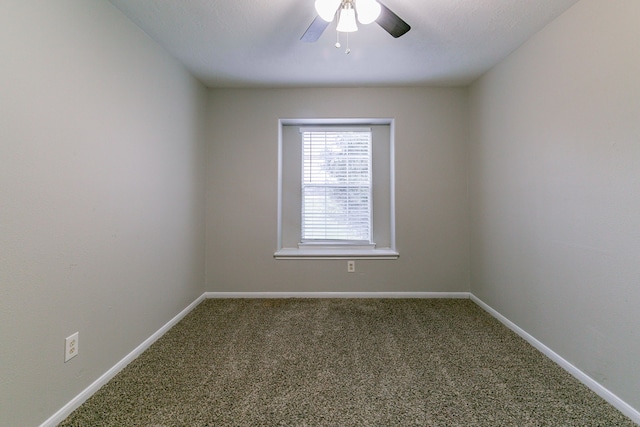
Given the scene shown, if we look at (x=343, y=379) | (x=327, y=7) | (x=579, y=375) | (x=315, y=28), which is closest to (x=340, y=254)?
(x=343, y=379)

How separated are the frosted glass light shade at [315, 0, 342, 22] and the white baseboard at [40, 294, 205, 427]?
247 centimetres

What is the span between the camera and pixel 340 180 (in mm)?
3242

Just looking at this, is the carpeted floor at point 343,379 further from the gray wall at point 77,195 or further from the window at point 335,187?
the window at point 335,187

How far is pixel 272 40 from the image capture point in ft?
6.67

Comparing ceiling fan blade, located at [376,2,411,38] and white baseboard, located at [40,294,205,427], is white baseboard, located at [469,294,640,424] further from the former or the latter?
white baseboard, located at [40,294,205,427]

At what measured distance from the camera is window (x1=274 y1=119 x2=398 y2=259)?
10.6 feet

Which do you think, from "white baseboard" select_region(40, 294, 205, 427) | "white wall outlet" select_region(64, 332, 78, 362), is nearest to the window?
"white baseboard" select_region(40, 294, 205, 427)

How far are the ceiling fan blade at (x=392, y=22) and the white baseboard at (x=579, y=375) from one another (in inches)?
92.6

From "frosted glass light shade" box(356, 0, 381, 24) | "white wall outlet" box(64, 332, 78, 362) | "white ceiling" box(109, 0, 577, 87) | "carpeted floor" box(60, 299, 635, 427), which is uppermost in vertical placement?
"white ceiling" box(109, 0, 577, 87)

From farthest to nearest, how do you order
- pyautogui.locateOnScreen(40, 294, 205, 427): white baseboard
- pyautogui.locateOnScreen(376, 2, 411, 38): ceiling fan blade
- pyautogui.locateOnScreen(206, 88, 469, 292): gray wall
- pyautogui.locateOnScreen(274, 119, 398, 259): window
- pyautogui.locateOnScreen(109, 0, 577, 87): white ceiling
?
pyautogui.locateOnScreen(274, 119, 398, 259): window < pyautogui.locateOnScreen(206, 88, 469, 292): gray wall < pyautogui.locateOnScreen(109, 0, 577, 87): white ceiling < pyautogui.locateOnScreen(376, 2, 411, 38): ceiling fan blade < pyautogui.locateOnScreen(40, 294, 205, 427): white baseboard

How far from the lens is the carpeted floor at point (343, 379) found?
131 centimetres

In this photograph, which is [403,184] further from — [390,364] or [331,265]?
[390,364]

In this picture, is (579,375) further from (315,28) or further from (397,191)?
(315,28)

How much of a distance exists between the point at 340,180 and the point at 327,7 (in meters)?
1.99
